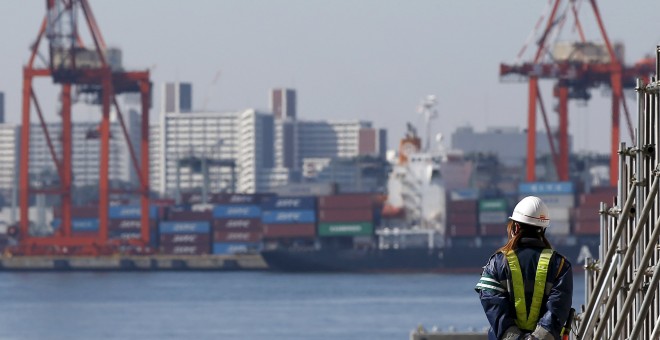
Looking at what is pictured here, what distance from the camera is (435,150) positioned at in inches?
3519

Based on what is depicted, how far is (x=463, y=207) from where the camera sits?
85.8m

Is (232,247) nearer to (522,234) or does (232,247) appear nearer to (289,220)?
(289,220)

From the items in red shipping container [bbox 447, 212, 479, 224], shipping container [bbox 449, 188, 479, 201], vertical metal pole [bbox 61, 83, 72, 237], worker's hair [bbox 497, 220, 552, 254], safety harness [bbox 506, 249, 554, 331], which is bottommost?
red shipping container [bbox 447, 212, 479, 224]

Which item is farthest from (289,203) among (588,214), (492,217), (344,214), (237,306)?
(237,306)

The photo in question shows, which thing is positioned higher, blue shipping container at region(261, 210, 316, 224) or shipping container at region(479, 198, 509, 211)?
shipping container at region(479, 198, 509, 211)

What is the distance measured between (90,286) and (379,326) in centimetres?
3150

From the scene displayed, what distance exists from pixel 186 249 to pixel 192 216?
242 centimetres

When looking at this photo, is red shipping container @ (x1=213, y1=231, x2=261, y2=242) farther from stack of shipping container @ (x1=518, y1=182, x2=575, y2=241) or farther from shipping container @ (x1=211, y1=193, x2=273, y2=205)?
stack of shipping container @ (x1=518, y1=182, x2=575, y2=241)

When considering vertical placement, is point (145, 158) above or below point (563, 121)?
below

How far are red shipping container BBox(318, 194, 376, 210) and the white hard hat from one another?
80307 mm

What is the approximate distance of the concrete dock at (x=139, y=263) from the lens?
91000 mm

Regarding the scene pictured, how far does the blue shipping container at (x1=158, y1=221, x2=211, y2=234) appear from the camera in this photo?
318ft

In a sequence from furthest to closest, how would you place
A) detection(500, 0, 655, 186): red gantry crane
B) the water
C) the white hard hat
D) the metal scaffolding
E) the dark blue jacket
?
detection(500, 0, 655, 186): red gantry crane, the water, the metal scaffolding, the white hard hat, the dark blue jacket

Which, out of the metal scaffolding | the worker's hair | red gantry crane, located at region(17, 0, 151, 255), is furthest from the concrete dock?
the worker's hair
